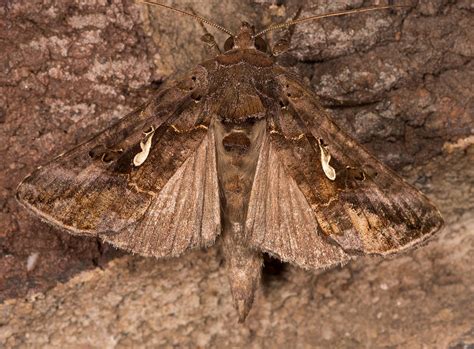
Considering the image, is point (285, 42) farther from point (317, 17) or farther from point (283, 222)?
point (283, 222)

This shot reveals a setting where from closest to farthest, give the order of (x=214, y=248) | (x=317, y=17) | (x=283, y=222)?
(x=283, y=222) → (x=317, y=17) → (x=214, y=248)

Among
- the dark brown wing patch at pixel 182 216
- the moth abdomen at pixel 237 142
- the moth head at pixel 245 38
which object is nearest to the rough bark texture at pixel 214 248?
the moth head at pixel 245 38

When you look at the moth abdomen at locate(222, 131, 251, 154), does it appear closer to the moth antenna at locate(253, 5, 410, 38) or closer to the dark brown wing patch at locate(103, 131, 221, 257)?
the dark brown wing patch at locate(103, 131, 221, 257)

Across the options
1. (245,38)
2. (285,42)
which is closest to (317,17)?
(285,42)

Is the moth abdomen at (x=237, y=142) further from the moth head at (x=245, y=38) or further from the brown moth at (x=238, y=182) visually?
the moth head at (x=245, y=38)

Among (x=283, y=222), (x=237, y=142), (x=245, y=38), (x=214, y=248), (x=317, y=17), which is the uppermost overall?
(x=317, y=17)

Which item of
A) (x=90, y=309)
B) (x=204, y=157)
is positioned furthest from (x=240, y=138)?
(x=90, y=309)

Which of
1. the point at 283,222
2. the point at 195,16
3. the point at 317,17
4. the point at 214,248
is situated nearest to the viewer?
the point at 283,222
